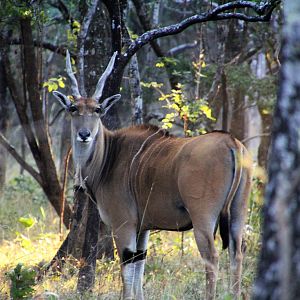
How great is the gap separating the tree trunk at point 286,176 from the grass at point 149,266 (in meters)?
2.41

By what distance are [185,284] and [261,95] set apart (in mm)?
6098

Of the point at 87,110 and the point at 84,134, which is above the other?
the point at 87,110

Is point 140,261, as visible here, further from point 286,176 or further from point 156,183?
point 286,176

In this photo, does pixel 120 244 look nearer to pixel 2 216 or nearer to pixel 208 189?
pixel 208 189

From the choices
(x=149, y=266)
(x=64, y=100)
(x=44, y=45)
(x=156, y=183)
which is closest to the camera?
(x=156, y=183)

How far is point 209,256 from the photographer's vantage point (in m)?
5.63

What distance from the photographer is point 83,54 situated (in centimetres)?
744

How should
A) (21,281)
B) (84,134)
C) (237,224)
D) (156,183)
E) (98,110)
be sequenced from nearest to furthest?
1. (21,281)
2. (237,224)
3. (156,183)
4. (84,134)
5. (98,110)

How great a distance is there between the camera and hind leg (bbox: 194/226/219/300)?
5520mm

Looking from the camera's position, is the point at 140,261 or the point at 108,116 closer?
the point at 140,261

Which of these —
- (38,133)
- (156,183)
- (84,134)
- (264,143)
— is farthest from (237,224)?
(264,143)

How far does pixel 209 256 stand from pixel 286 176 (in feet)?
10.2

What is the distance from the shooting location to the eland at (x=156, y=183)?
5617mm

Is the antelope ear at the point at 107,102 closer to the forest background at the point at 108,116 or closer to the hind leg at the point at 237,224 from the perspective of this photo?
the forest background at the point at 108,116
